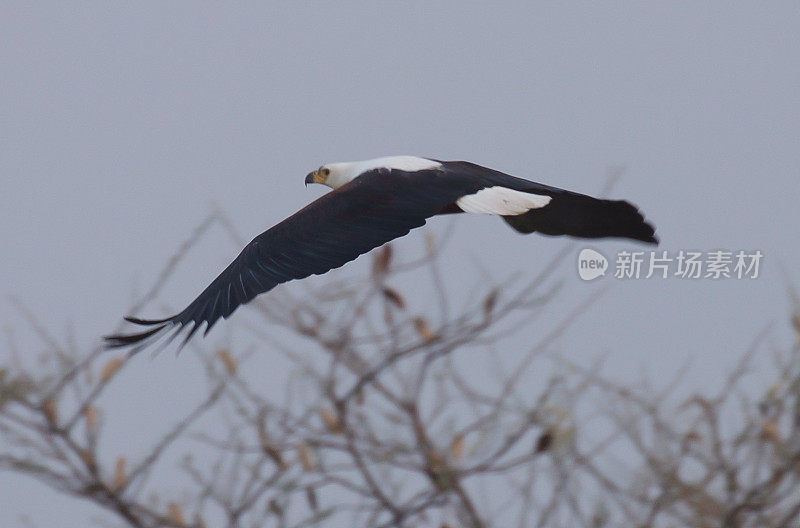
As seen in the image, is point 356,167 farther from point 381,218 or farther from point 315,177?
point 381,218

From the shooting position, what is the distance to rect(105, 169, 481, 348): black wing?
6617 mm

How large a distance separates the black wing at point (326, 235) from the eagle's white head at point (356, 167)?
0.41ft

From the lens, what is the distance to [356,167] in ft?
25.6

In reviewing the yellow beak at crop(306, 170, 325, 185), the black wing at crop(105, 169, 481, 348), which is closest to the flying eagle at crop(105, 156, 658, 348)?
the black wing at crop(105, 169, 481, 348)

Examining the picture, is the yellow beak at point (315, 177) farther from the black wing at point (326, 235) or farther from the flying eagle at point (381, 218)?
the black wing at point (326, 235)

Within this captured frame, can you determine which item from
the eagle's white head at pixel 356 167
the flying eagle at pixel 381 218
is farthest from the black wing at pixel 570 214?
the eagle's white head at pixel 356 167

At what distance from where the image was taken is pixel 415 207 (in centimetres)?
704

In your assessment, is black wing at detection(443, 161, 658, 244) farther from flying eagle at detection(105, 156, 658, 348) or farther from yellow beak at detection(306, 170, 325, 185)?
yellow beak at detection(306, 170, 325, 185)

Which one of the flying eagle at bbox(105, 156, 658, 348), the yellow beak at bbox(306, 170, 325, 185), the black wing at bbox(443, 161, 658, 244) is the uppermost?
the yellow beak at bbox(306, 170, 325, 185)

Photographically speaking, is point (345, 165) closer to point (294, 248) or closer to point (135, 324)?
point (294, 248)

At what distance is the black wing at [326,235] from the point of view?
21.7 feet

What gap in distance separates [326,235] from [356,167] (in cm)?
95

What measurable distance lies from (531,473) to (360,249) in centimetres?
142

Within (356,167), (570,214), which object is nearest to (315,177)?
(356,167)
